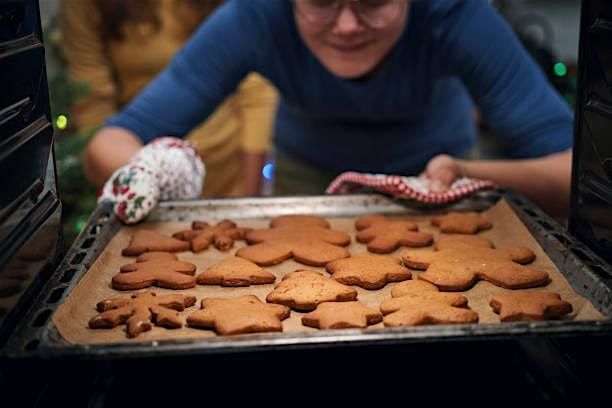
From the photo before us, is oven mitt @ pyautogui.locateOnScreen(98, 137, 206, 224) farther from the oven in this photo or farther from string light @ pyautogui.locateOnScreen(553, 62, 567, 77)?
string light @ pyautogui.locateOnScreen(553, 62, 567, 77)

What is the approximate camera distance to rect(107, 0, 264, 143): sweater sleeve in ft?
6.82

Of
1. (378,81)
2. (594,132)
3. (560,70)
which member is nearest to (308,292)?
(594,132)

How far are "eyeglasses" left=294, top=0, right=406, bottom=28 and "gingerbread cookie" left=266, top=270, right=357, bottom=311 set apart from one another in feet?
2.22

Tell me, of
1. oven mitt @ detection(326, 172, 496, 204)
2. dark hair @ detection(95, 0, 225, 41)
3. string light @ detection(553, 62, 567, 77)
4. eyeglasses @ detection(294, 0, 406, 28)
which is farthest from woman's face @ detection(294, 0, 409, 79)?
Answer: string light @ detection(553, 62, 567, 77)

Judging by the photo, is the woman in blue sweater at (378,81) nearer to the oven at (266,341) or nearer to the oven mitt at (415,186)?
the oven mitt at (415,186)

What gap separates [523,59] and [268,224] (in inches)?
31.4

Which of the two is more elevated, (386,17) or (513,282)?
(386,17)

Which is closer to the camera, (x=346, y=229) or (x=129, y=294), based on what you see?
(x=129, y=294)

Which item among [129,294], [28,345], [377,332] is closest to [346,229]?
[129,294]

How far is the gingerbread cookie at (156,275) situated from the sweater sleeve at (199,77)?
0.70 meters

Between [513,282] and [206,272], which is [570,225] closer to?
[513,282]

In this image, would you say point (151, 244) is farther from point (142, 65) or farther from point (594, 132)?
point (142, 65)

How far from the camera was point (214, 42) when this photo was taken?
2092mm

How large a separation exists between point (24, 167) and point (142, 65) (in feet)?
6.18
